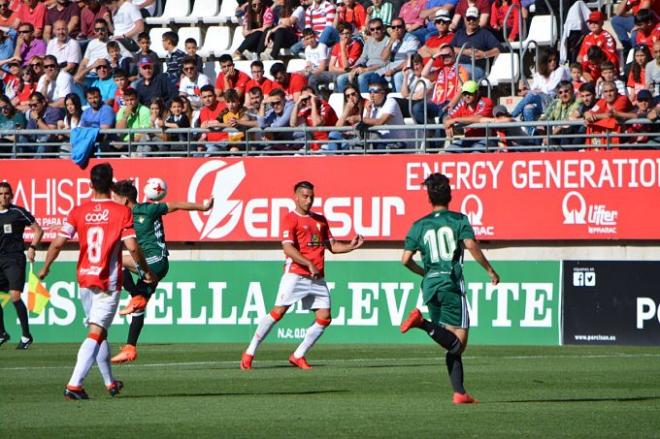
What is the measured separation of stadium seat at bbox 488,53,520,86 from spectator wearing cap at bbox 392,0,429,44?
161 cm

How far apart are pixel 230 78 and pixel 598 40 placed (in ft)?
22.0

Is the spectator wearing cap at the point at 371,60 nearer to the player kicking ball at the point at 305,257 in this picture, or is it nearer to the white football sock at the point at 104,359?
the player kicking ball at the point at 305,257

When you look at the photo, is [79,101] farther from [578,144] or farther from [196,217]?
[578,144]

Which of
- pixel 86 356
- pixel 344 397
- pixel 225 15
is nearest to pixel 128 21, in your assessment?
pixel 225 15

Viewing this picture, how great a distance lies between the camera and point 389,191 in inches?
934

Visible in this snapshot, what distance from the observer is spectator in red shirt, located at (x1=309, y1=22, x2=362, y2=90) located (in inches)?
1037

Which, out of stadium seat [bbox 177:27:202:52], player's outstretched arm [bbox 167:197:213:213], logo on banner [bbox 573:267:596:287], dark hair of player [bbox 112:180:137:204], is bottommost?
logo on banner [bbox 573:267:596:287]

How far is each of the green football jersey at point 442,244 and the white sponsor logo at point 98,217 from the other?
8.77ft

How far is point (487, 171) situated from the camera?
22953 millimetres

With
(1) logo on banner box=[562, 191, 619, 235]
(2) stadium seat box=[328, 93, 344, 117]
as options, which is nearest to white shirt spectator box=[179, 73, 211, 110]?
(2) stadium seat box=[328, 93, 344, 117]

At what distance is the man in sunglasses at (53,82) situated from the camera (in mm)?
27734

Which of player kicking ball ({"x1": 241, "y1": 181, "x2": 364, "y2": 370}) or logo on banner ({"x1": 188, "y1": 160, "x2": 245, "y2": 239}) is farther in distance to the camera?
logo on banner ({"x1": 188, "y1": 160, "x2": 245, "y2": 239})

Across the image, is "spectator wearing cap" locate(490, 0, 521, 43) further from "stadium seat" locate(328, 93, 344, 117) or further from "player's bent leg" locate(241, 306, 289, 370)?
"player's bent leg" locate(241, 306, 289, 370)

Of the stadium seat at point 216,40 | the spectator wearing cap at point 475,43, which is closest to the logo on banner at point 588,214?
the spectator wearing cap at point 475,43
